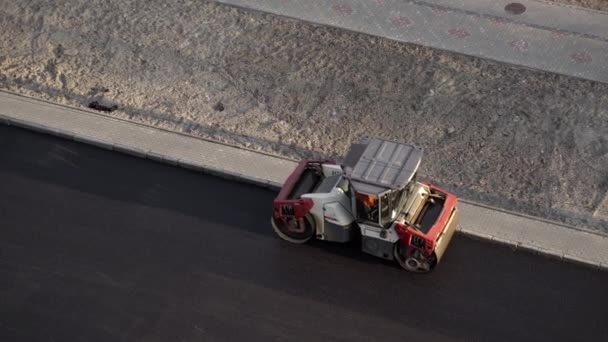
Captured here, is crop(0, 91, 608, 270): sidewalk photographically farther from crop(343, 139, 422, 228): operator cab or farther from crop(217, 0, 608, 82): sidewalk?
crop(217, 0, 608, 82): sidewalk

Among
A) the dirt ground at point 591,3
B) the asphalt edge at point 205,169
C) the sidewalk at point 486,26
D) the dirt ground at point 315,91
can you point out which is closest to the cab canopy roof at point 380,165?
the asphalt edge at point 205,169

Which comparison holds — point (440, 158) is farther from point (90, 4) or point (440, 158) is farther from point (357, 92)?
point (90, 4)

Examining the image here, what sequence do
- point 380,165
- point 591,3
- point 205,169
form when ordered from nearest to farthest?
point 380,165 < point 205,169 < point 591,3

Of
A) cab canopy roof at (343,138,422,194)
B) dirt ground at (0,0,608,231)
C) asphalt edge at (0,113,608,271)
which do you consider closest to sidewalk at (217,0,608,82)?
dirt ground at (0,0,608,231)

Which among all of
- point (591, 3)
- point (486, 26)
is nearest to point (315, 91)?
point (486, 26)

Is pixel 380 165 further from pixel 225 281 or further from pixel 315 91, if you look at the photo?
pixel 315 91

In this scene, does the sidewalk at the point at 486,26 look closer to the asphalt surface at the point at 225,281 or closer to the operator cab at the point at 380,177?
the asphalt surface at the point at 225,281

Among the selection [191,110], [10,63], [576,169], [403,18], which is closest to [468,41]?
[403,18]
